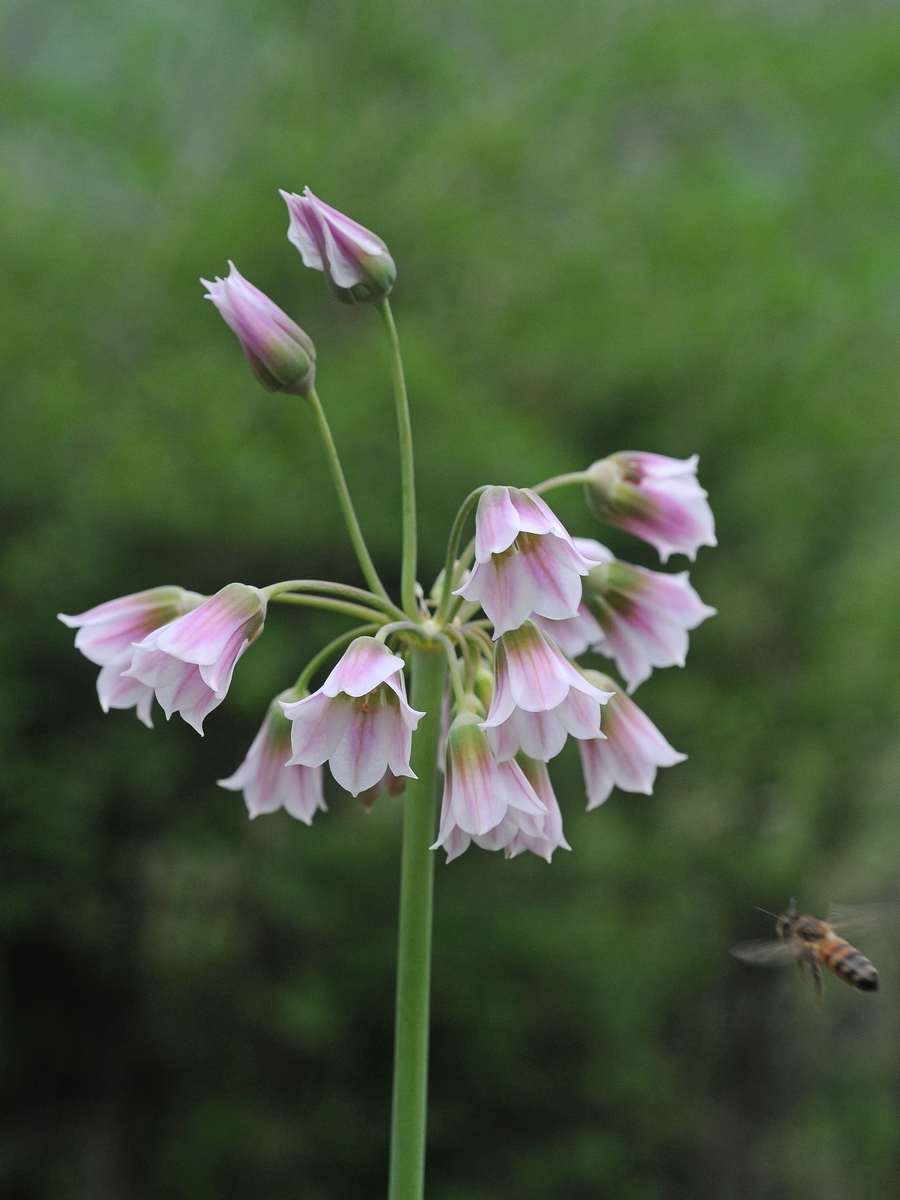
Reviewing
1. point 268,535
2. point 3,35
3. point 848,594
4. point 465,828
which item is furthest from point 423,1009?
point 3,35

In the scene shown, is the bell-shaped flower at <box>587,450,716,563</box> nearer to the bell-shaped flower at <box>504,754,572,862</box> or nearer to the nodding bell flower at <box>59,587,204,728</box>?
the bell-shaped flower at <box>504,754,572,862</box>

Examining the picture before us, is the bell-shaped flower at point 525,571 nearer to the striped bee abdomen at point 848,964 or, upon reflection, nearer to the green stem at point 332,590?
the green stem at point 332,590

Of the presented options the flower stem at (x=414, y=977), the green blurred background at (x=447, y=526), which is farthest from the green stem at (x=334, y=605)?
the green blurred background at (x=447, y=526)

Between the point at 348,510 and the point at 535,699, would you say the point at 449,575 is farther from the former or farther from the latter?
the point at 535,699

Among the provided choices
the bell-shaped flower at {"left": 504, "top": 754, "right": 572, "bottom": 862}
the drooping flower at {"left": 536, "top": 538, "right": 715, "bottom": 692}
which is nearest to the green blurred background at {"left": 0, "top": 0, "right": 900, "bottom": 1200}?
the drooping flower at {"left": 536, "top": 538, "right": 715, "bottom": 692}

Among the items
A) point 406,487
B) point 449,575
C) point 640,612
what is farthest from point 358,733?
point 640,612
